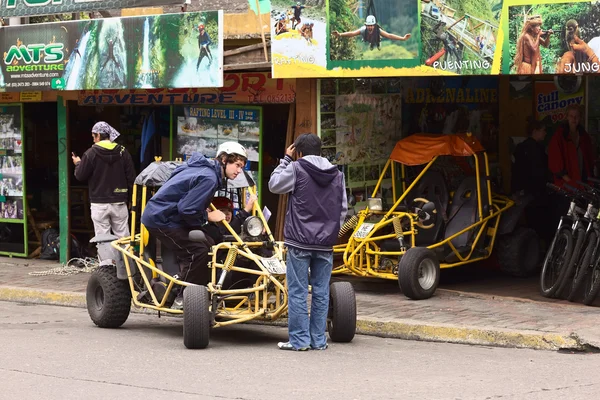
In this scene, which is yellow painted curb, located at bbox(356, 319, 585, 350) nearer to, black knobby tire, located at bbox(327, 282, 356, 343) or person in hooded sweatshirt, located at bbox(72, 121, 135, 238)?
black knobby tire, located at bbox(327, 282, 356, 343)

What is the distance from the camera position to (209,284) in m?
9.42

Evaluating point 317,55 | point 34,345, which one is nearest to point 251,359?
point 34,345

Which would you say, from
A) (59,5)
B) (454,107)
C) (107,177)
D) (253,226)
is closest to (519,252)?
(454,107)

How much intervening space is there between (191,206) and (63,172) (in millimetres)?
6040

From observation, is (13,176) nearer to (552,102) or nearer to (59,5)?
(59,5)

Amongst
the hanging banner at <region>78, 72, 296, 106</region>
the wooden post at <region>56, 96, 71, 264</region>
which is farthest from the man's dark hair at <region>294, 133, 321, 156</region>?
the wooden post at <region>56, 96, 71, 264</region>

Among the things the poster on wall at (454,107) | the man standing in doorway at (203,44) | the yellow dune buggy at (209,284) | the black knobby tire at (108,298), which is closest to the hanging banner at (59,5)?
the man standing in doorway at (203,44)

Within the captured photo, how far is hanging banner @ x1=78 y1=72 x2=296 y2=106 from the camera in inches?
508

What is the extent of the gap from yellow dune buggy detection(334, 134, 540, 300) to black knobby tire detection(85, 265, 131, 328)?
255 cm

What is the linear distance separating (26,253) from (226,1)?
4.71 metres

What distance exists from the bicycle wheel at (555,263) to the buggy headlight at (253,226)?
11.4 feet

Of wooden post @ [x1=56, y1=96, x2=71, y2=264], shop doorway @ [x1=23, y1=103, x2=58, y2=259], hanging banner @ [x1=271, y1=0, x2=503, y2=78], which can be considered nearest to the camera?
hanging banner @ [x1=271, y1=0, x2=503, y2=78]

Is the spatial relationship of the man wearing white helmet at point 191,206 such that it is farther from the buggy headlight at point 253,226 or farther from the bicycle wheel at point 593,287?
the bicycle wheel at point 593,287

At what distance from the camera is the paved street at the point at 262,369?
7.59 metres
